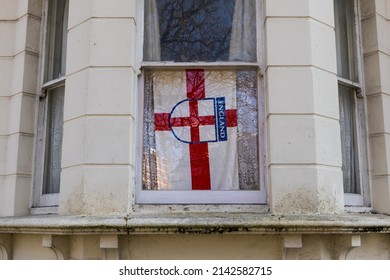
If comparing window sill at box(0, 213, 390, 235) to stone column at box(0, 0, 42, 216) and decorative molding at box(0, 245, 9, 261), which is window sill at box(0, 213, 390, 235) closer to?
decorative molding at box(0, 245, 9, 261)

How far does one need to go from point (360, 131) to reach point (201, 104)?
5.30 ft

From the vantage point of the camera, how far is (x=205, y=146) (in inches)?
165

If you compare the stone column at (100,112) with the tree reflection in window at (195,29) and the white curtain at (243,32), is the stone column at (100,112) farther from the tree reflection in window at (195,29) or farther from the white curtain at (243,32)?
the white curtain at (243,32)

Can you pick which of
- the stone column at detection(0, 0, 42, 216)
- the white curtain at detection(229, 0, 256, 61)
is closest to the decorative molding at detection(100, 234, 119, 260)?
the stone column at detection(0, 0, 42, 216)

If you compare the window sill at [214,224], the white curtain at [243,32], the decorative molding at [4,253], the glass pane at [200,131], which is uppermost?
the white curtain at [243,32]

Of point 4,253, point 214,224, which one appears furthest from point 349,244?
point 4,253

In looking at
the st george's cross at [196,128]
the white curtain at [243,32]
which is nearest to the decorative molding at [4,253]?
the st george's cross at [196,128]

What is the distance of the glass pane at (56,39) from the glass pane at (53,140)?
0.22 metres

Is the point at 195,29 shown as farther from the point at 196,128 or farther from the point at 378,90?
the point at 378,90

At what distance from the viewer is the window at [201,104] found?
4125 millimetres

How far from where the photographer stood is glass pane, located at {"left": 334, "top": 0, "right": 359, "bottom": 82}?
15.9ft

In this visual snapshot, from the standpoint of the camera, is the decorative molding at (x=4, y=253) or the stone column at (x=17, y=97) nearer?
the decorative molding at (x=4, y=253)

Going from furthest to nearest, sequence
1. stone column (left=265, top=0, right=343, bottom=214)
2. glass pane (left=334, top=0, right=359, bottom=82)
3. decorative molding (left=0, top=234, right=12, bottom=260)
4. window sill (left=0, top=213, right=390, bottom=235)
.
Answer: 1. glass pane (left=334, top=0, right=359, bottom=82)
2. decorative molding (left=0, top=234, right=12, bottom=260)
3. stone column (left=265, top=0, right=343, bottom=214)
4. window sill (left=0, top=213, right=390, bottom=235)

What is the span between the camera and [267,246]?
3.80m
